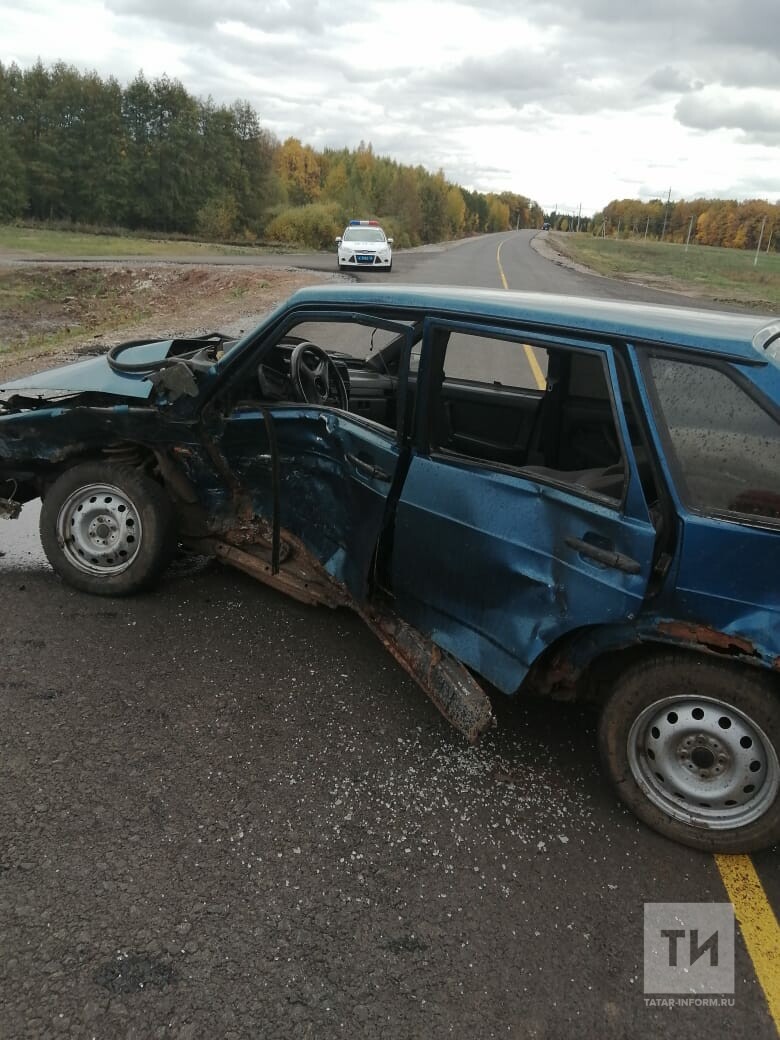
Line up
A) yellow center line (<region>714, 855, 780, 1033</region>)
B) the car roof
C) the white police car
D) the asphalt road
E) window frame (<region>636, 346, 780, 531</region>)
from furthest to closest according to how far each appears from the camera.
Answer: the white police car < the car roof < window frame (<region>636, 346, 780, 531</region>) < yellow center line (<region>714, 855, 780, 1033</region>) < the asphalt road

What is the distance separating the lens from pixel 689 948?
2.23m

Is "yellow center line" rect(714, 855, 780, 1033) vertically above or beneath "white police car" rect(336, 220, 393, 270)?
beneath

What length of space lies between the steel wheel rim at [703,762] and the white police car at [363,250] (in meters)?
25.3

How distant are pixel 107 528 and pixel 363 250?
2409cm

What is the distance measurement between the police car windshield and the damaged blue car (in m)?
23.8

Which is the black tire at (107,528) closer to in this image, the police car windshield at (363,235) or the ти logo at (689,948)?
the ти logo at (689,948)

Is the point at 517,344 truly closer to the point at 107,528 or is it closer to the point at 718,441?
the point at 718,441

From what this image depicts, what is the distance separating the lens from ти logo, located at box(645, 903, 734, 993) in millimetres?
2125

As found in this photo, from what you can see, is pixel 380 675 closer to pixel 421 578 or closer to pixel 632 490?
pixel 421 578

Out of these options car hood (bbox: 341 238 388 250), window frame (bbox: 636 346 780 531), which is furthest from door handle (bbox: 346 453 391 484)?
car hood (bbox: 341 238 388 250)

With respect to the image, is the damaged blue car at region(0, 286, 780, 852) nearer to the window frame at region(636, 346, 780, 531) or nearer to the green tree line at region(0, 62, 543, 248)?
the window frame at region(636, 346, 780, 531)

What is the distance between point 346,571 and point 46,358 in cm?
886

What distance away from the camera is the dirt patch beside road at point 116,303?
39.8 feet

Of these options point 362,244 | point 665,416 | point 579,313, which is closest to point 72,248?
point 362,244
